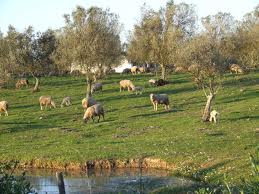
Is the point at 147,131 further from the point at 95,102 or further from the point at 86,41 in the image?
the point at 86,41

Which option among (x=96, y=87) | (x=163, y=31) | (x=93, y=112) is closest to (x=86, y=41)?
(x=96, y=87)

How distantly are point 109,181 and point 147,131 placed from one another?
1261cm

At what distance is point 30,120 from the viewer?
49969mm

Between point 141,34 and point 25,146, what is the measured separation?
4974 cm

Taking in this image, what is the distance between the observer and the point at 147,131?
39.7m

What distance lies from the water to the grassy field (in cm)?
155

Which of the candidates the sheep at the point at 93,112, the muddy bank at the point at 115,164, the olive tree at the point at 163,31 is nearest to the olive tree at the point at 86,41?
the olive tree at the point at 163,31

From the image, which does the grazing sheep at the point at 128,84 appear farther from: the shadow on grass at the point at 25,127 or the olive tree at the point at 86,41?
the shadow on grass at the point at 25,127

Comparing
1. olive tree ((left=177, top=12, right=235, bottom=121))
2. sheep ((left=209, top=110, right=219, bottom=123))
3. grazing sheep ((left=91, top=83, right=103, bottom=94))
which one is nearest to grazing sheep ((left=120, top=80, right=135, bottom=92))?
grazing sheep ((left=91, top=83, right=103, bottom=94))

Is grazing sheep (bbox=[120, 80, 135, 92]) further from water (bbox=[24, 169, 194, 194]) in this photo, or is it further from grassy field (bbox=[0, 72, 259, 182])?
water (bbox=[24, 169, 194, 194])

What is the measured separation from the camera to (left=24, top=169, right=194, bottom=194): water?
25.3 m

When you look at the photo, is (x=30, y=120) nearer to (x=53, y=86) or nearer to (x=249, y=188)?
(x=53, y=86)

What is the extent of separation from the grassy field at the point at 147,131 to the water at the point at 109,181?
1550mm

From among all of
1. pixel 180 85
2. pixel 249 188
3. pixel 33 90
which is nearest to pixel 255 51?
pixel 180 85
